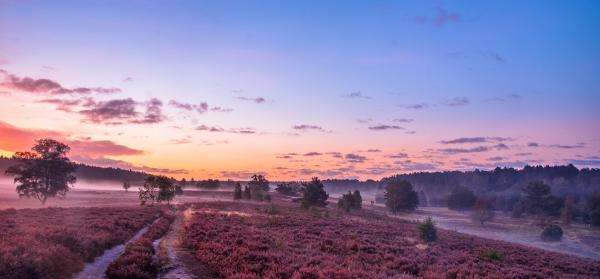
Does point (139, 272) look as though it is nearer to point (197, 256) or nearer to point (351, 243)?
point (197, 256)

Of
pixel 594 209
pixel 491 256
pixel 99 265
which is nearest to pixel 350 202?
pixel 594 209

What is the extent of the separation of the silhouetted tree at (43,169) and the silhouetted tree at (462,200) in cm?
11615

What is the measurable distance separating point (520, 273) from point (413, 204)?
82.0 meters

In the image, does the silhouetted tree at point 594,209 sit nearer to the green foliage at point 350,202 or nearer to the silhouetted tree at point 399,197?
the silhouetted tree at point 399,197

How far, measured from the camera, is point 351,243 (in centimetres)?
2717

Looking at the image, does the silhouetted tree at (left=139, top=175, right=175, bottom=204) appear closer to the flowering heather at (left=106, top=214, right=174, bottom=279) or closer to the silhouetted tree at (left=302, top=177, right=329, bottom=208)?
the silhouetted tree at (left=302, top=177, right=329, bottom=208)

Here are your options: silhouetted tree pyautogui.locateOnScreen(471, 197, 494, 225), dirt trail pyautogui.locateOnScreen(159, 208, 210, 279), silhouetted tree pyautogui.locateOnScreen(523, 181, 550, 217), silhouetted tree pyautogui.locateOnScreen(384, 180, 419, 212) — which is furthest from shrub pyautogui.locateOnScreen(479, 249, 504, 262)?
silhouetted tree pyautogui.locateOnScreen(523, 181, 550, 217)

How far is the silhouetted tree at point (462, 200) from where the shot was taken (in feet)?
437

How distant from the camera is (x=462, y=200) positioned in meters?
134

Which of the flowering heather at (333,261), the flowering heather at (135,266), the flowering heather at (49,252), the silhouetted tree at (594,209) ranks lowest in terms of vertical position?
the silhouetted tree at (594,209)

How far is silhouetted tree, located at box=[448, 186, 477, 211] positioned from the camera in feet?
437

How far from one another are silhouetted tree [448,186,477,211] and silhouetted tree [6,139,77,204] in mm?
116148

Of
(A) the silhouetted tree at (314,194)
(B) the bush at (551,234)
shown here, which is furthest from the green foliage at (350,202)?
(B) the bush at (551,234)

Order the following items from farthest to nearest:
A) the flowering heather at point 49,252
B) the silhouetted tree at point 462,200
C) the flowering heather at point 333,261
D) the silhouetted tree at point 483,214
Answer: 1. the silhouetted tree at point 462,200
2. the silhouetted tree at point 483,214
3. the flowering heather at point 333,261
4. the flowering heather at point 49,252
